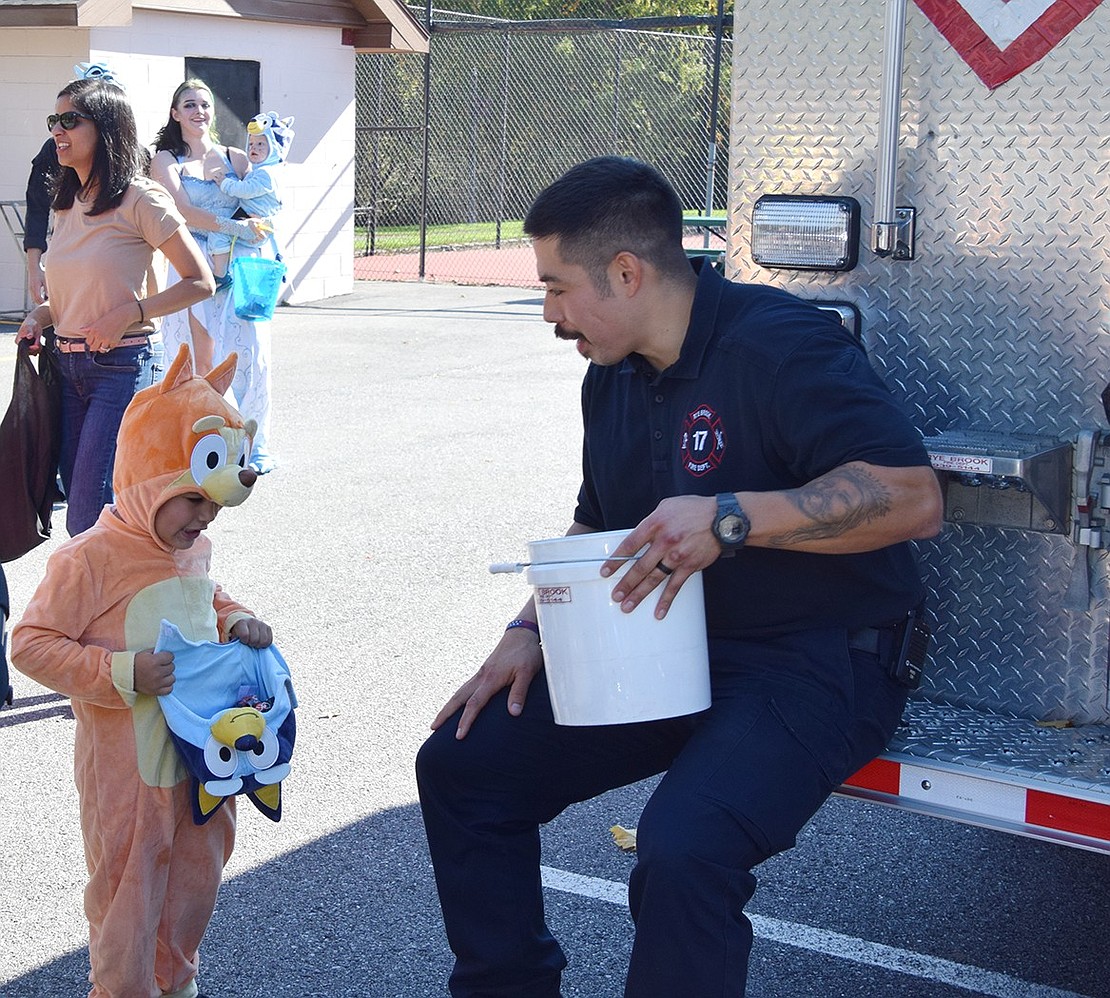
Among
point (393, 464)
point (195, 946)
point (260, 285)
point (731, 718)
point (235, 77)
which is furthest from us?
point (235, 77)

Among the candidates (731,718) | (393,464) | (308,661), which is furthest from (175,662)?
(393,464)

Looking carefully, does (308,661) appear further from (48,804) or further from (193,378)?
(193,378)

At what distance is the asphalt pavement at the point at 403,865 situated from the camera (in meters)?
3.29

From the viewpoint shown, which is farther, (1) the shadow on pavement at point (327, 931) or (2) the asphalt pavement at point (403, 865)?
(2) the asphalt pavement at point (403, 865)

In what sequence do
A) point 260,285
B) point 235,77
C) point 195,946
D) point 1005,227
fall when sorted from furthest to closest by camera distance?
point 235,77 < point 260,285 < point 1005,227 < point 195,946

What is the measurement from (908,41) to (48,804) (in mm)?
2967

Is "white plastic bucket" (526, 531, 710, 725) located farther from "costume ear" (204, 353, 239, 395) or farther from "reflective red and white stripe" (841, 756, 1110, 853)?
"costume ear" (204, 353, 239, 395)

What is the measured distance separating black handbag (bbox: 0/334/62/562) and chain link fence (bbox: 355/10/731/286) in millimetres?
18006

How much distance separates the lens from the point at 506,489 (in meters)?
7.77

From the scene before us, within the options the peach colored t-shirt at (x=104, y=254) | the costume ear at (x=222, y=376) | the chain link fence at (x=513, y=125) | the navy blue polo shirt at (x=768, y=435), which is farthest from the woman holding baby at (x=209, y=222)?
the chain link fence at (x=513, y=125)

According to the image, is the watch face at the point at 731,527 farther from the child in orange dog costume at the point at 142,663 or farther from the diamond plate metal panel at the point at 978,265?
the diamond plate metal panel at the point at 978,265

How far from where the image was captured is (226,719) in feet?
9.15

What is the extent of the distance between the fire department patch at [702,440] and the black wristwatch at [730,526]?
270 mm

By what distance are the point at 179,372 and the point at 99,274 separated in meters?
1.81
